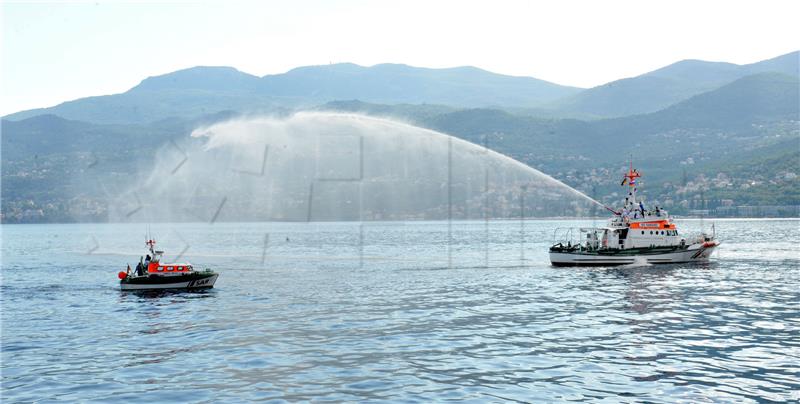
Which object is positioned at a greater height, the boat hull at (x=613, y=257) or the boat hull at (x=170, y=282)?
the boat hull at (x=613, y=257)

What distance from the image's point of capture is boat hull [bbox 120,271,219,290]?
66250mm

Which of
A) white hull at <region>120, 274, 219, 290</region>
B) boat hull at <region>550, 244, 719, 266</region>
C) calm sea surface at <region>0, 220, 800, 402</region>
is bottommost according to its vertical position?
calm sea surface at <region>0, 220, 800, 402</region>

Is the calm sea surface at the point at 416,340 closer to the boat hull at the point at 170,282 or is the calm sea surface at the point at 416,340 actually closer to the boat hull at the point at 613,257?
the boat hull at the point at 170,282

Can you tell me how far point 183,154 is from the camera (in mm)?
106438

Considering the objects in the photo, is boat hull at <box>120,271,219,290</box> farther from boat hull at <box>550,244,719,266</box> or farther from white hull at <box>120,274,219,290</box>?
boat hull at <box>550,244,719,266</box>

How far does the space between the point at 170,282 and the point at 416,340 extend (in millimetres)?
37702

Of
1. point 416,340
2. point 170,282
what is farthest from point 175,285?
point 416,340

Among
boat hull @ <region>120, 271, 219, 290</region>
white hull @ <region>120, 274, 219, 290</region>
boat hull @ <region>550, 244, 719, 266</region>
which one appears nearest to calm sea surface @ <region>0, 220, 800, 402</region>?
white hull @ <region>120, 274, 219, 290</region>

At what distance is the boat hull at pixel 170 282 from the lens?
66250 mm

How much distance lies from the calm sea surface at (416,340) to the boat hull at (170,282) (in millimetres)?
2822

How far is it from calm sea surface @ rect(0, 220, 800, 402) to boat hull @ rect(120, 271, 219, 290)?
2822 mm

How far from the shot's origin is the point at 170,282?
218 ft

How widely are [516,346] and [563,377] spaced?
6.50 metres

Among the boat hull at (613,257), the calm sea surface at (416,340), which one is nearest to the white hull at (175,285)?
the calm sea surface at (416,340)
